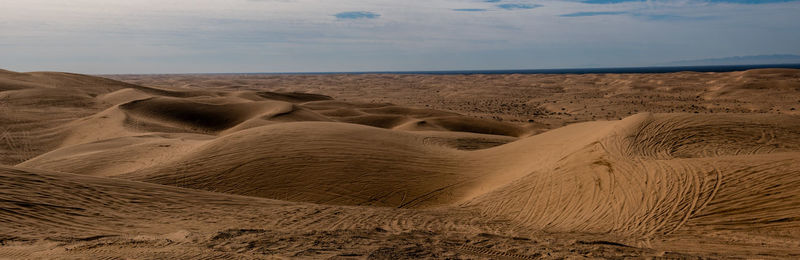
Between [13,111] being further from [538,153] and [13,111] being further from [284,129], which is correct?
[538,153]

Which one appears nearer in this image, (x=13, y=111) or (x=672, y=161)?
(x=672, y=161)

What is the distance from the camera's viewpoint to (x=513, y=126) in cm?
2928

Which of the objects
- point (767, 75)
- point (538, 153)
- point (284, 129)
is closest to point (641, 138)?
point (538, 153)

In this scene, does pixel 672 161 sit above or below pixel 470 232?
above

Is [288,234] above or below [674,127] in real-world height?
below

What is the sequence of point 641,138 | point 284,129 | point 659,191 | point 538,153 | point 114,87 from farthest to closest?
point 114,87
point 284,129
point 538,153
point 641,138
point 659,191

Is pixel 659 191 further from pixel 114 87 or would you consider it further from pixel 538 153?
pixel 114 87

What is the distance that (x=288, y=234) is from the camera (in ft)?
21.7

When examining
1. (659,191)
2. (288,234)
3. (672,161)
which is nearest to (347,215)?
(288,234)

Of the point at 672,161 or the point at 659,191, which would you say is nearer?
the point at 659,191

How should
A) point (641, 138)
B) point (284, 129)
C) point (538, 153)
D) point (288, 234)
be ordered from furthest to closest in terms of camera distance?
point (284, 129) < point (538, 153) < point (641, 138) < point (288, 234)

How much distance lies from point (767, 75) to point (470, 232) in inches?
2416

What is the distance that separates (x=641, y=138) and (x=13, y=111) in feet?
101

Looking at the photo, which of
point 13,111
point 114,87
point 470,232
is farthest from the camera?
point 114,87
